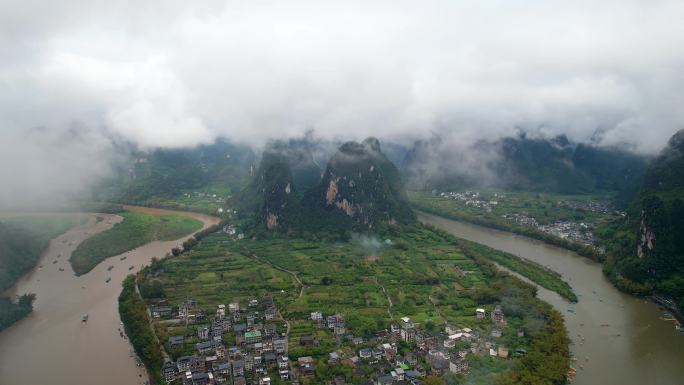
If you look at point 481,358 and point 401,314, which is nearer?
point 481,358

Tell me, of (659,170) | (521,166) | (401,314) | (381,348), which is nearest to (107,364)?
(381,348)

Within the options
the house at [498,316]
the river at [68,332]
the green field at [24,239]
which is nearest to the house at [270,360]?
the river at [68,332]

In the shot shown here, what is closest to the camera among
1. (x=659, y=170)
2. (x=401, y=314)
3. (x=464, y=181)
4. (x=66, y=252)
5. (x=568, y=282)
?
(x=401, y=314)

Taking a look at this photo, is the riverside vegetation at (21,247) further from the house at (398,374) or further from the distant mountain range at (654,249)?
the distant mountain range at (654,249)

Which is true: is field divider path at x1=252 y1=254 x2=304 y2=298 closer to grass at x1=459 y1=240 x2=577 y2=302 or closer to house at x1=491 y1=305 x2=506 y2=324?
house at x1=491 y1=305 x2=506 y2=324

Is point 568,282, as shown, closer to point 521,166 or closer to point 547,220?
point 547,220

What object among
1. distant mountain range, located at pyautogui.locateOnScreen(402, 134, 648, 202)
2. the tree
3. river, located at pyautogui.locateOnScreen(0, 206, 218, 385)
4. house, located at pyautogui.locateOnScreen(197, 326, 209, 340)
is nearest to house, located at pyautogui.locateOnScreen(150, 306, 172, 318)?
river, located at pyautogui.locateOnScreen(0, 206, 218, 385)
